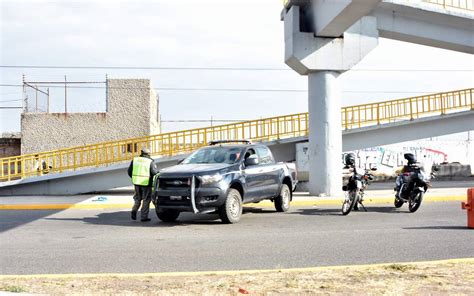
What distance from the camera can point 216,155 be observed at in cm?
1312

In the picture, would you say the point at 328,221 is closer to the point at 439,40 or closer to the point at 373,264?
the point at 373,264

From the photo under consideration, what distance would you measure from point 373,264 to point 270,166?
6.87m

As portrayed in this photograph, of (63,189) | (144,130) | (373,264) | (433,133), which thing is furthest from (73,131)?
(373,264)

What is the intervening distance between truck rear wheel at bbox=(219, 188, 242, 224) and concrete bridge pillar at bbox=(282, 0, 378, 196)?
677cm

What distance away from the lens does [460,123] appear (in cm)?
2564

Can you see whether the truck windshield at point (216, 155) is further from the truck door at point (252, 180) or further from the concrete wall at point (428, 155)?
the concrete wall at point (428, 155)

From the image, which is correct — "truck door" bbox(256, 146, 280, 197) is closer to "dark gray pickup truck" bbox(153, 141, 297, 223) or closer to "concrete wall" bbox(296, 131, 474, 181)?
"dark gray pickup truck" bbox(153, 141, 297, 223)

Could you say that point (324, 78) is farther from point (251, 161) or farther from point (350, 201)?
point (251, 161)

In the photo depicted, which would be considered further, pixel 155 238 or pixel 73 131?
pixel 73 131

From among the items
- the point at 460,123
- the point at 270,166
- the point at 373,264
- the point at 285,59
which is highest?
the point at 285,59

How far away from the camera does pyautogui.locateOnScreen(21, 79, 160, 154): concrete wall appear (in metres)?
30.8

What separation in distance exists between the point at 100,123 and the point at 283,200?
18.9 metres

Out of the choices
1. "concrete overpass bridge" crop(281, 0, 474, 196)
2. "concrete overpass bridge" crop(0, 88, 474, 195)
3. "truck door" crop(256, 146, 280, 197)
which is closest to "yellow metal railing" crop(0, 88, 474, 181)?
"concrete overpass bridge" crop(0, 88, 474, 195)

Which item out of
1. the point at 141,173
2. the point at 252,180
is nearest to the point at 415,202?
the point at 252,180
